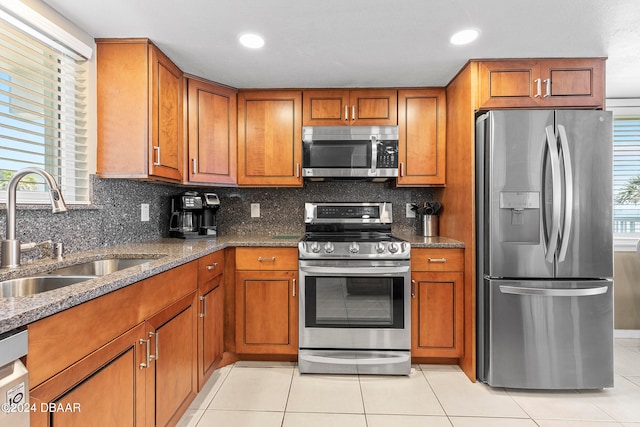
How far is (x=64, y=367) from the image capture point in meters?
0.92

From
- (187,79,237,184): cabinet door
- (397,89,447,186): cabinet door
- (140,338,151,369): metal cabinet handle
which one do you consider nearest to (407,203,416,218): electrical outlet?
(397,89,447,186): cabinet door

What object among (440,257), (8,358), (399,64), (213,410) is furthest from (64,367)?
(399,64)

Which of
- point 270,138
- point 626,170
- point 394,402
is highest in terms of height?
point 270,138

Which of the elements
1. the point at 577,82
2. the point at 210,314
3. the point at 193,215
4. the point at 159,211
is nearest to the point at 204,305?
the point at 210,314

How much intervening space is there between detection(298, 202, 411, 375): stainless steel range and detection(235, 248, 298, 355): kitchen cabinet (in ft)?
0.33

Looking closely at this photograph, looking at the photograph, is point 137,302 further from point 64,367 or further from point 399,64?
point 399,64

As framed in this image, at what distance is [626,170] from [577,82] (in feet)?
4.59

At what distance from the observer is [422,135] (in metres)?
2.66

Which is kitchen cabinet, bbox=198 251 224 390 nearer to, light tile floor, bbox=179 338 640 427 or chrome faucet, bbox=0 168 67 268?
light tile floor, bbox=179 338 640 427

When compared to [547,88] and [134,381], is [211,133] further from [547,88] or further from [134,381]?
[547,88]

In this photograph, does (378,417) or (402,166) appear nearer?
(378,417)

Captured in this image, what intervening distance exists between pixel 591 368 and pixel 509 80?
74.0 inches

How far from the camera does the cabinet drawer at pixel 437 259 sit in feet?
7.65

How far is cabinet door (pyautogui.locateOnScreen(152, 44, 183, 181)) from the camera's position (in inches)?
79.3
